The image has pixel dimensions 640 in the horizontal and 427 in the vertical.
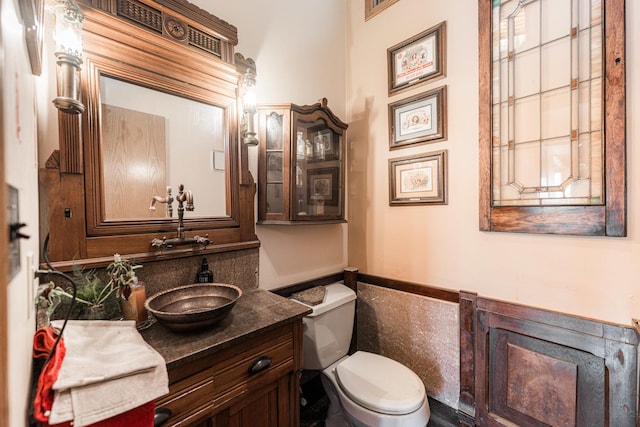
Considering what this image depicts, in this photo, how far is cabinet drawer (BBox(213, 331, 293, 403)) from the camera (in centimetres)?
93

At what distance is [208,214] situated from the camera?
137cm

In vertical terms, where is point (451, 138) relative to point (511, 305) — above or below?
above

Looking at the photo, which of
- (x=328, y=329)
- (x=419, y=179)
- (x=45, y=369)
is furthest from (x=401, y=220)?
(x=45, y=369)

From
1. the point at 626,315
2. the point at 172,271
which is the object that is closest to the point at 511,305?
the point at 626,315

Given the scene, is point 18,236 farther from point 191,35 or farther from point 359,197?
point 359,197

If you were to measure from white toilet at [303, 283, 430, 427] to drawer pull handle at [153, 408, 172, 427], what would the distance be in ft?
2.48

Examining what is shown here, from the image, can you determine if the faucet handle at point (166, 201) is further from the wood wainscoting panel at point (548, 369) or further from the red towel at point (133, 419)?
the wood wainscoting panel at point (548, 369)

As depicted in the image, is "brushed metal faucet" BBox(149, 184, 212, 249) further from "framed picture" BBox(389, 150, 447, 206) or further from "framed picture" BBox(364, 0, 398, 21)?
"framed picture" BBox(364, 0, 398, 21)

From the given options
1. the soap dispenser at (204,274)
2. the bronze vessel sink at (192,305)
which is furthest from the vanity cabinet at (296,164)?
the bronze vessel sink at (192,305)

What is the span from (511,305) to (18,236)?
69.8 inches

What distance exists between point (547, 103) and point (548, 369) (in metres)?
1.25

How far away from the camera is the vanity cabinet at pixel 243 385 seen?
84 centimetres

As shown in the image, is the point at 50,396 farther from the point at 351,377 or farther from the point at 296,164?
the point at 296,164

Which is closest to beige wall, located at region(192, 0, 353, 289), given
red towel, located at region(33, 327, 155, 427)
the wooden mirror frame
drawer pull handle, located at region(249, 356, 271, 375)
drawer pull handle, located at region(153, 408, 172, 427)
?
the wooden mirror frame
